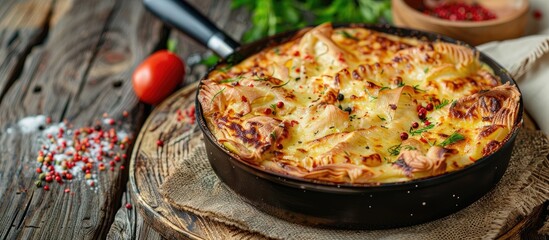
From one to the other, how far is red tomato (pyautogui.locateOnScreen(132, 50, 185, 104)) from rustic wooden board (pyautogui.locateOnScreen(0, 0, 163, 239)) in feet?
0.41

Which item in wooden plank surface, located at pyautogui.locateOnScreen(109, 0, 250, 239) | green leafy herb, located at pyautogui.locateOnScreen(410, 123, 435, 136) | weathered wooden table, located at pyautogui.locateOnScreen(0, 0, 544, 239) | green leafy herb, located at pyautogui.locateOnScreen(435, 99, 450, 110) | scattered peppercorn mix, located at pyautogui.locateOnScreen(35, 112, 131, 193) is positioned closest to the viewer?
green leafy herb, located at pyautogui.locateOnScreen(410, 123, 435, 136)

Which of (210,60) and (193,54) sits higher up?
(210,60)

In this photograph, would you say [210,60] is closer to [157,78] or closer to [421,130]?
[157,78]

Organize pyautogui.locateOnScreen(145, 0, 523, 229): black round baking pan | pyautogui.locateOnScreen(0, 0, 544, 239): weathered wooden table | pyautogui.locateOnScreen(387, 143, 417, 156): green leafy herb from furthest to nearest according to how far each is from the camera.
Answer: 1. pyautogui.locateOnScreen(0, 0, 544, 239): weathered wooden table
2. pyautogui.locateOnScreen(387, 143, 417, 156): green leafy herb
3. pyautogui.locateOnScreen(145, 0, 523, 229): black round baking pan

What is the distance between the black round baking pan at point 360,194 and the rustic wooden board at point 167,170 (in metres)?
0.22

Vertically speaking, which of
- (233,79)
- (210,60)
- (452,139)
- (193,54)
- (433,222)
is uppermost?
(452,139)

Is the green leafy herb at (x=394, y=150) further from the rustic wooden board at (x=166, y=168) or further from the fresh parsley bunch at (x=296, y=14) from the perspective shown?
the fresh parsley bunch at (x=296, y=14)

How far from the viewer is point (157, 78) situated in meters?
4.16

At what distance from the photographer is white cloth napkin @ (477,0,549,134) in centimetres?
363

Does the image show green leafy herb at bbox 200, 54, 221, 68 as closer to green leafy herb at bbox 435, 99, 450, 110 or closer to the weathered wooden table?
the weathered wooden table

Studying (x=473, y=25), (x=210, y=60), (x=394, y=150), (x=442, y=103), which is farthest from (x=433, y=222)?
(x=210, y=60)

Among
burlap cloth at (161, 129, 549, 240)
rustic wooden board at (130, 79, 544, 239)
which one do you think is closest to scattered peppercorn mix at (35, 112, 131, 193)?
rustic wooden board at (130, 79, 544, 239)

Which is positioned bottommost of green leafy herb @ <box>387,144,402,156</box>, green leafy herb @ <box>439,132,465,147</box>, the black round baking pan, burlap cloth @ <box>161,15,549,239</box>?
burlap cloth @ <box>161,15,549,239</box>

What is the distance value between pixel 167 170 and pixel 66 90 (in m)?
1.33
